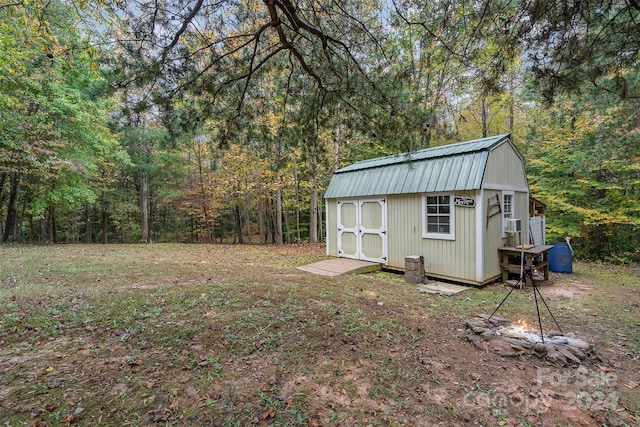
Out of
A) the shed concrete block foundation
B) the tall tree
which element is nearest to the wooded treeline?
the tall tree

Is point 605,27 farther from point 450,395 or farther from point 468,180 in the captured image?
point 450,395

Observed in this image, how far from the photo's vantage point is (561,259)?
24.1 ft

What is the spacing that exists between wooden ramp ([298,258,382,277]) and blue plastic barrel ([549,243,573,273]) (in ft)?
14.7

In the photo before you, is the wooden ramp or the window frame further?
the wooden ramp

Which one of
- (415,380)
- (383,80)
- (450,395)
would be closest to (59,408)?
(415,380)

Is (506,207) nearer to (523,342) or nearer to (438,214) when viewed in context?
(438,214)

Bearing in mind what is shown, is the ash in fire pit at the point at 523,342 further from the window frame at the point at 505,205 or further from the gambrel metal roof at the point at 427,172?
the window frame at the point at 505,205

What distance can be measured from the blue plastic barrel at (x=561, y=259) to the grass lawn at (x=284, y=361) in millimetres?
2494

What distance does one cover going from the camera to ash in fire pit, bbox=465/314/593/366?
9.61 ft

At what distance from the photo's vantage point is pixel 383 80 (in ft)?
12.6

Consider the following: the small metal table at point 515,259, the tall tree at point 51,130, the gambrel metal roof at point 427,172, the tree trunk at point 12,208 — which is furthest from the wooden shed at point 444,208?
the tree trunk at point 12,208

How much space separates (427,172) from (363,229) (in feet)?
7.67

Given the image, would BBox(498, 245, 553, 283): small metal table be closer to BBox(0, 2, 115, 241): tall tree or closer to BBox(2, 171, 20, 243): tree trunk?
BBox(0, 2, 115, 241): tall tree

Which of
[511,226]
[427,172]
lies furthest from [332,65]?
[511,226]
